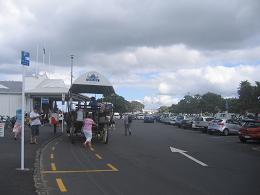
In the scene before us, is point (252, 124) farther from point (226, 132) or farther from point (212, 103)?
point (212, 103)

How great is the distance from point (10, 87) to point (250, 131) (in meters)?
42.3

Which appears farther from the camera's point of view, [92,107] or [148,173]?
[92,107]

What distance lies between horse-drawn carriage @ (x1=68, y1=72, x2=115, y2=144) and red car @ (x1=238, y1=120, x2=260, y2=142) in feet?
28.3

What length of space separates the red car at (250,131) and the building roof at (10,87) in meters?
37.9

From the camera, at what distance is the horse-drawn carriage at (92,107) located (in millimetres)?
26625

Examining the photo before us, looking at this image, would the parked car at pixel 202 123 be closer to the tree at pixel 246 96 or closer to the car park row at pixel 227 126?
the car park row at pixel 227 126

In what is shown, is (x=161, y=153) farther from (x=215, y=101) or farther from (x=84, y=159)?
(x=215, y=101)

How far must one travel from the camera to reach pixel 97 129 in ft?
88.1

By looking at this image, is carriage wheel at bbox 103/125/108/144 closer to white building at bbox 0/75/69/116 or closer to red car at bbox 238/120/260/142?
red car at bbox 238/120/260/142

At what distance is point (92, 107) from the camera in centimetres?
2823

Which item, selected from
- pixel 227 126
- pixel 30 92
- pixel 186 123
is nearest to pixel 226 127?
pixel 227 126

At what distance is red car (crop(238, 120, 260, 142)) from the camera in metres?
30.4

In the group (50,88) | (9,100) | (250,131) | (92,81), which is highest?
(50,88)

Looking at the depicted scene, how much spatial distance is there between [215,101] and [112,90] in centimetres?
8169
